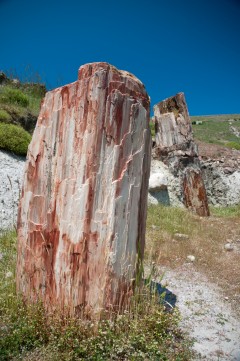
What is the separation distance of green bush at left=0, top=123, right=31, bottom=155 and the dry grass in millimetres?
3648

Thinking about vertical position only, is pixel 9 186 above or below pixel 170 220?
above

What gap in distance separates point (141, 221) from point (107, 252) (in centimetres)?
54

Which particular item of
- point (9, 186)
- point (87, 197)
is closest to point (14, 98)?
point (9, 186)

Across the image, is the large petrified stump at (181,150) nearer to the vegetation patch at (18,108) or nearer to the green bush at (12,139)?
A: the vegetation patch at (18,108)

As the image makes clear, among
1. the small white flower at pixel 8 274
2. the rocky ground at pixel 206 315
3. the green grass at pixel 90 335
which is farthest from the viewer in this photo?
the small white flower at pixel 8 274

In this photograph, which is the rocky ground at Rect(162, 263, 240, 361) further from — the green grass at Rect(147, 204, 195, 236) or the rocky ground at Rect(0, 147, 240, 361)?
the green grass at Rect(147, 204, 195, 236)

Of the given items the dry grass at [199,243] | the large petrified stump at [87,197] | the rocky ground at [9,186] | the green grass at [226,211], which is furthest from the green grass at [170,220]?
the large petrified stump at [87,197]

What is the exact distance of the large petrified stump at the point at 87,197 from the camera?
109 inches

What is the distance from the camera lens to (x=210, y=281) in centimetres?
461

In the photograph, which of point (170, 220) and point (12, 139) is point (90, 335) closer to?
point (170, 220)

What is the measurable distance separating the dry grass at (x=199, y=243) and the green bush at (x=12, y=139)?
3648mm

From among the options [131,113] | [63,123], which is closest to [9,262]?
[63,123]

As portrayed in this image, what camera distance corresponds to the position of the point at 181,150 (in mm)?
9461

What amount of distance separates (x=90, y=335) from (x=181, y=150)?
296 inches
